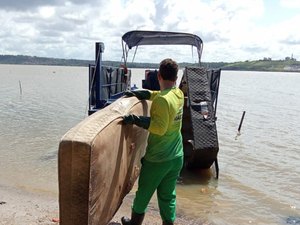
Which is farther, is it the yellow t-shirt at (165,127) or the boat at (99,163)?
the yellow t-shirt at (165,127)

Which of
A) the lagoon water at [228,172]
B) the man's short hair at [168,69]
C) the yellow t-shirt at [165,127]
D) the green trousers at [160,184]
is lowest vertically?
the lagoon water at [228,172]

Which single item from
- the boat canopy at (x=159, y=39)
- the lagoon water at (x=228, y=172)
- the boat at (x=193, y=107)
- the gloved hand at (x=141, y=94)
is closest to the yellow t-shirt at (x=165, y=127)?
the gloved hand at (x=141, y=94)

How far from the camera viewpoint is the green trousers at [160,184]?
14.1 ft

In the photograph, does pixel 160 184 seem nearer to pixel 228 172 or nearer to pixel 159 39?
pixel 228 172

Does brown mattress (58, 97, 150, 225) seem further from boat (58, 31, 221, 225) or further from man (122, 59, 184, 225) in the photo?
man (122, 59, 184, 225)

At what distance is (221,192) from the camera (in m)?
9.13

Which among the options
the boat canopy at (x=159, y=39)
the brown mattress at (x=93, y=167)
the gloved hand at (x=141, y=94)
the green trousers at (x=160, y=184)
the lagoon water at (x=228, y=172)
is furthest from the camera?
the boat canopy at (x=159, y=39)

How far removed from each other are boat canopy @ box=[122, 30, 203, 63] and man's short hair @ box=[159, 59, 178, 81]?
7.84m

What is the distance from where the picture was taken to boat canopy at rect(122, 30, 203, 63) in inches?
473

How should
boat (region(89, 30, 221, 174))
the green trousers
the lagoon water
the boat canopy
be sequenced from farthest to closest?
the boat canopy, boat (region(89, 30, 221, 174)), the lagoon water, the green trousers

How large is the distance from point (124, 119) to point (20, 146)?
10195 millimetres

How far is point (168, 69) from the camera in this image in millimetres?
4125

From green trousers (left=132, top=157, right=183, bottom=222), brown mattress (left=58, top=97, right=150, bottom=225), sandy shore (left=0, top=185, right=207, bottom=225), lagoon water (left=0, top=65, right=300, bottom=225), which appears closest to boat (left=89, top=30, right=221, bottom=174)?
lagoon water (left=0, top=65, right=300, bottom=225)

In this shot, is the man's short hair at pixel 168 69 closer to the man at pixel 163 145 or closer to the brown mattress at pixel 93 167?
the man at pixel 163 145
